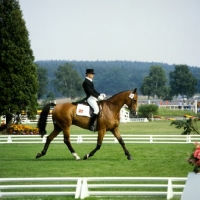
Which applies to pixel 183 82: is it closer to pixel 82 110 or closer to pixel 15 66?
pixel 15 66

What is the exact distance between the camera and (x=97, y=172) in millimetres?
16516

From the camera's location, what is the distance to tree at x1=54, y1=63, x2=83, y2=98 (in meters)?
160

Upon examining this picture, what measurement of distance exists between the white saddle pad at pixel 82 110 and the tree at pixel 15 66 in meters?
21.4

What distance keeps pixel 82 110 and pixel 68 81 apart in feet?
470

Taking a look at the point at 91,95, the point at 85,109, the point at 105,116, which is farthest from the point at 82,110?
the point at 105,116

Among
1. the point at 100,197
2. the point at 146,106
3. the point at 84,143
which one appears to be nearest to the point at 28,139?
the point at 84,143

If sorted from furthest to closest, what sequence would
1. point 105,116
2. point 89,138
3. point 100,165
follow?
point 89,138
point 105,116
point 100,165

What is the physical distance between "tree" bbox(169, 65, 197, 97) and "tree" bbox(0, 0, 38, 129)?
124m

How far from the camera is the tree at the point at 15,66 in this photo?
41.1 m

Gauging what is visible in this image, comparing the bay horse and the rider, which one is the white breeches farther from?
the bay horse

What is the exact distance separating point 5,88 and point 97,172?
25.6 meters

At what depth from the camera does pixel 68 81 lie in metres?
163

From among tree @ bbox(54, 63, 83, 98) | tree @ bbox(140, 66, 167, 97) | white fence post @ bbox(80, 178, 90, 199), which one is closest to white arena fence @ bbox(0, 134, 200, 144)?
white fence post @ bbox(80, 178, 90, 199)

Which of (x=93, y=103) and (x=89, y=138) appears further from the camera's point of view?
(x=89, y=138)
